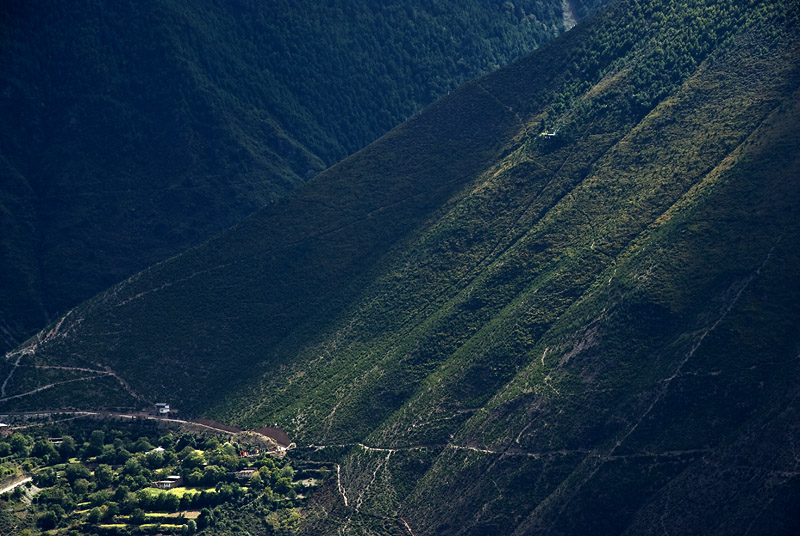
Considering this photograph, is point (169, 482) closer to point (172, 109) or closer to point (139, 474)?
point (139, 474)

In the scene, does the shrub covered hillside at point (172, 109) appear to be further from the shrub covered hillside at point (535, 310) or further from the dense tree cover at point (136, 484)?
the dense tree cover at point (136, 484)

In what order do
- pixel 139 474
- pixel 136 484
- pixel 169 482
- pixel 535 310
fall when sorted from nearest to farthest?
1. pixel 136 484
2. pixel 169 482
3. pixel 139 474
4. pixel 535 310

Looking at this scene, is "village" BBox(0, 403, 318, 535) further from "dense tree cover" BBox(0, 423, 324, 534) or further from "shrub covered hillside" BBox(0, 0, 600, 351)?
"shrub covered hillside" BBox(0, 0, 600, 351)

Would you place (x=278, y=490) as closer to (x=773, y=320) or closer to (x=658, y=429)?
(x=658, y=429)

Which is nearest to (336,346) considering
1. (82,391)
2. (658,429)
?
(82,391)

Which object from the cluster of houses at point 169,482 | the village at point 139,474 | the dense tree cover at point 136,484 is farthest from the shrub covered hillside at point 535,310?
the cluster of houses at point 169,482

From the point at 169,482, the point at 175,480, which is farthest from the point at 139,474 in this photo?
the point at 175,480
